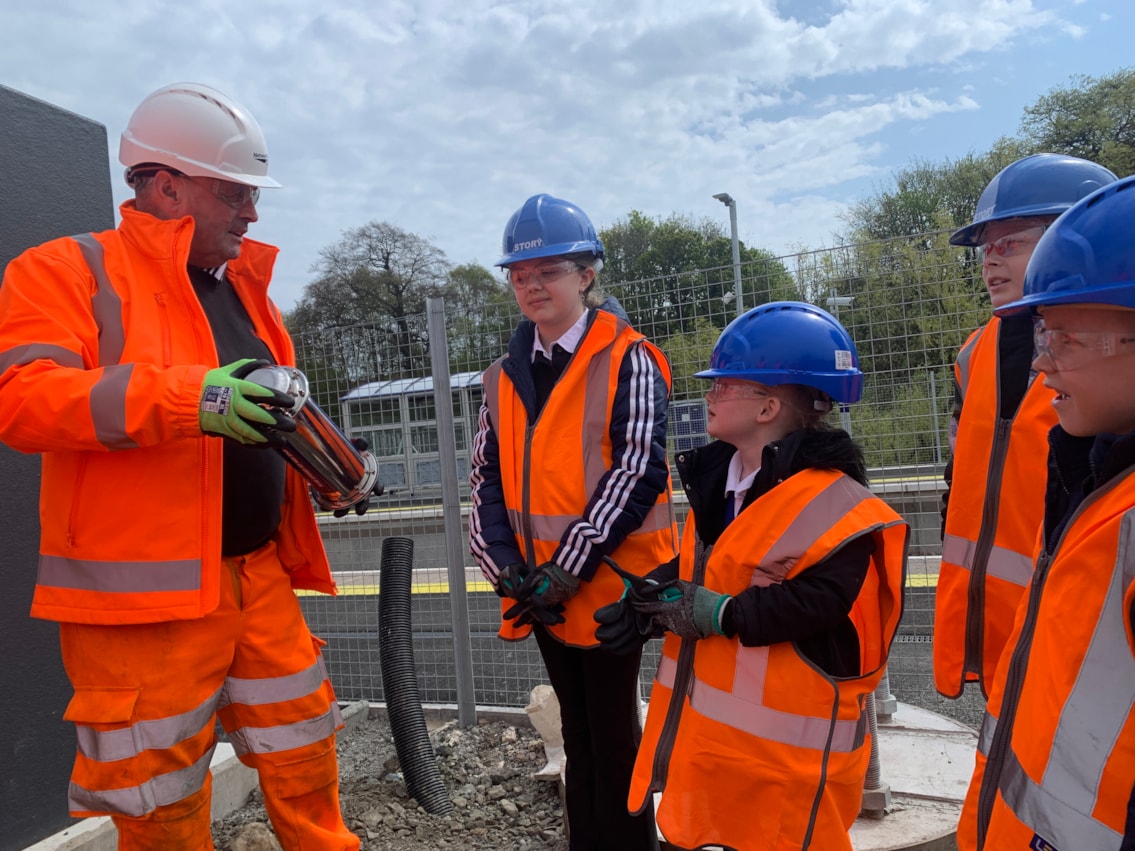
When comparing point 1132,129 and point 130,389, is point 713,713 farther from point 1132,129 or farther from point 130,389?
point 1132,129

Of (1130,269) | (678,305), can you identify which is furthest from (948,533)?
(678,305)

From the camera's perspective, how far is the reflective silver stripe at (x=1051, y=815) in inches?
46.7

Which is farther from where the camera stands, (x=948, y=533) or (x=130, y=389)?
(x=948, y=533)

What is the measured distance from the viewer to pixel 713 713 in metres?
2.13


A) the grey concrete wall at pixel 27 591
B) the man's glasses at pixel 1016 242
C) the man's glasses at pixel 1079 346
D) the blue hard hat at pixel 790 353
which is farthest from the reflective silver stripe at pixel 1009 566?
the grey concrete wall at pixel 27 591

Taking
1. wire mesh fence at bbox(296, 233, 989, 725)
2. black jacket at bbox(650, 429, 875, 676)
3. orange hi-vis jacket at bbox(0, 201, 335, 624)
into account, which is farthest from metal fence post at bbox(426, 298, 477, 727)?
black jacket at bbox(650, 429, 875, 676)

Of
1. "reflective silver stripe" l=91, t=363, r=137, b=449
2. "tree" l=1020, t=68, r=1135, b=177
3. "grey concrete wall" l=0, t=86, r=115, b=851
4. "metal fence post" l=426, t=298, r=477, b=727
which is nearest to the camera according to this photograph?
"reflective silver stripe" l=91, t=363, r=137, b=449

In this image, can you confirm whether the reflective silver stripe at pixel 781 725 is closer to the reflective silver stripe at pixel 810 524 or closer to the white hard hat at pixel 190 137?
the reflective silver stripe at pixel 810 524

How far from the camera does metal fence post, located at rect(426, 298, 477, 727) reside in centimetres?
474

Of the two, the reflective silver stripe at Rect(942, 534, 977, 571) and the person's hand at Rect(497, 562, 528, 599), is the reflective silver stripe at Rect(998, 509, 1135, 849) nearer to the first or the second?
the reflective silver stripe at Rect(942, 534, 977, 571)

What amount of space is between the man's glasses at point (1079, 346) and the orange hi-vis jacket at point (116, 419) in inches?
72.0

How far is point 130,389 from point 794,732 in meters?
→ 1.81

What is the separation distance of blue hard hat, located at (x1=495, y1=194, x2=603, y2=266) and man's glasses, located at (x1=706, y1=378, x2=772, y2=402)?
86cm

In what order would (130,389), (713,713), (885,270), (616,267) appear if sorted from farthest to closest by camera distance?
(616,267) → (885,270) → (713,713) → (130,389)
